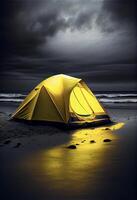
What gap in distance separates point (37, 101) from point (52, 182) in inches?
258

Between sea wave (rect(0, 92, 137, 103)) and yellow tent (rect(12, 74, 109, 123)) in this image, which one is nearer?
yellow tent (rect(12, 74, 109, 123))

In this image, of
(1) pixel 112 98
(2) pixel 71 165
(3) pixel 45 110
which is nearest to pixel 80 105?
(3) pixel 45 110

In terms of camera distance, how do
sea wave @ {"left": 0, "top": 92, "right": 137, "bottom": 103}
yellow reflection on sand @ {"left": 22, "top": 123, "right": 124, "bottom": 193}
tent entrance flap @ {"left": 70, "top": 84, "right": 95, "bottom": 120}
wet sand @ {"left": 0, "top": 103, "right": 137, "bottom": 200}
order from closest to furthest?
wet sand @ {"left": 0, "top": 103, "right": 137, "bottom": 200}
yellow reflection on sand @ {"left": 22, "top": 123, "right": 124, "bottom": 193}
tent entrance flap @ {"left": 70, "top": 84, "right": 95, "bottom": 120}
sea wave @ {"left": 0, "top": 92, "right": 137, "bottom": 103}

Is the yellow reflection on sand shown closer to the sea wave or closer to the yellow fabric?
the yellow fabric

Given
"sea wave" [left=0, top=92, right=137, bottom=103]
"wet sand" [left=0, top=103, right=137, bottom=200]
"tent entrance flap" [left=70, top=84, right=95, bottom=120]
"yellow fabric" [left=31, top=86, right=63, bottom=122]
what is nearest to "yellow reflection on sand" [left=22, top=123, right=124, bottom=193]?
"wet sand" [left=0, top=103, right=137, bottom=200]

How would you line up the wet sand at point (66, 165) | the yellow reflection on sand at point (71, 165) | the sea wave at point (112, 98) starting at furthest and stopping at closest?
the sea wave at point (112, 98) < the yellow reflection on sand at point (71, 165) < the wet sand at point (66, 165)

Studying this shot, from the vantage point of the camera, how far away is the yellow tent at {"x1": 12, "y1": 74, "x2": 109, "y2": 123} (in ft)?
37.0

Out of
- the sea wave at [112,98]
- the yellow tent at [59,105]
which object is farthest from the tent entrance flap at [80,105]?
the sea wave at [112,98]

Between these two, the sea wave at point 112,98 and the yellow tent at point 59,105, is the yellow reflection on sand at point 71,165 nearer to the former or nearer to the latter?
the yellow tent at point 59,105

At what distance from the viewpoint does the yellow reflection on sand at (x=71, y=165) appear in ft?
16.6

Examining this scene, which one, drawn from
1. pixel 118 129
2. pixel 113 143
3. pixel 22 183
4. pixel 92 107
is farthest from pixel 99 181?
pixel 92 107

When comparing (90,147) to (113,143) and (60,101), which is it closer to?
(113,143)

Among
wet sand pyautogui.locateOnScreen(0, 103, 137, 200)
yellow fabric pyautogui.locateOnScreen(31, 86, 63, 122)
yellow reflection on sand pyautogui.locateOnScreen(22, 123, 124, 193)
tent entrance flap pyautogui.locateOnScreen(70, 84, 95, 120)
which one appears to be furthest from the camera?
tent entrance flap pyautogui.locateOnScreen(70, 84, 95, 120)

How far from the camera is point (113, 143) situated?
862 centimetres
